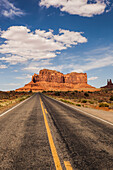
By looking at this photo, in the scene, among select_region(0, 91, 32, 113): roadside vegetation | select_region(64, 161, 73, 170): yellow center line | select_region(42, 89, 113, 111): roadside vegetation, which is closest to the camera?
select_region(64, 161, 73, 170): yellow center line

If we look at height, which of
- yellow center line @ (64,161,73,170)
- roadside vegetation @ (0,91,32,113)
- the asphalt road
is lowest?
roadside vegetation @ (0,91,32,113)

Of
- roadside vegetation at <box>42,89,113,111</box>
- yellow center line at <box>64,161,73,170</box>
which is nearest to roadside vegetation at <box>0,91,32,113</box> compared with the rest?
roadside vegetation at <box>42,89,113,111</box>

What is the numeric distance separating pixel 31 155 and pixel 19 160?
0.38 meters

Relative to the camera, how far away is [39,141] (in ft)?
15.8

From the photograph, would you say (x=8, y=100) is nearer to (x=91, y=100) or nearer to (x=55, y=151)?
(x=91, y=100)

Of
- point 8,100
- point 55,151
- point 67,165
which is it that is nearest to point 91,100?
point 8,100

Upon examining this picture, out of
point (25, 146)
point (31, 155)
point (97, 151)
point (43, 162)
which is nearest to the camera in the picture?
point (43, 162)

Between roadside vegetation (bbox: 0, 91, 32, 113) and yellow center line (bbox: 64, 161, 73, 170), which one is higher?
yellow center line (bbox: 64, 161, 73, 170)

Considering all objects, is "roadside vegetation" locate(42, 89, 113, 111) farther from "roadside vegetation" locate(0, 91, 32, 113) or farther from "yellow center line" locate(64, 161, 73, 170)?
"yellow center line" locate(64, 161, 73, 170)

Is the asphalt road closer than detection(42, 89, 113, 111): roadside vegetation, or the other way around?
the asphalt road

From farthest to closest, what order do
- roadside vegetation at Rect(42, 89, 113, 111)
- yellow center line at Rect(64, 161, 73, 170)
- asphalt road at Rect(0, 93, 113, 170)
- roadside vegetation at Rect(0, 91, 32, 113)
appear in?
roadside vegetation at Rect(42, 89, 113, 111)
roadside vegetation at Rect(0, 91, 32, 113)
asphalt road at Rect(0, 93, 113, 170)
yellow center line at Rect(64, 161, 73, 170)

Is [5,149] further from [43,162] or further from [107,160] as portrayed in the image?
[107,160]

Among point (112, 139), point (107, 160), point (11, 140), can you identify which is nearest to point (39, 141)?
point (11, 140)

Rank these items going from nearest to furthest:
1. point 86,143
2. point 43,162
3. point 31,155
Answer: point 43,162
point 31,155
point 86,143
